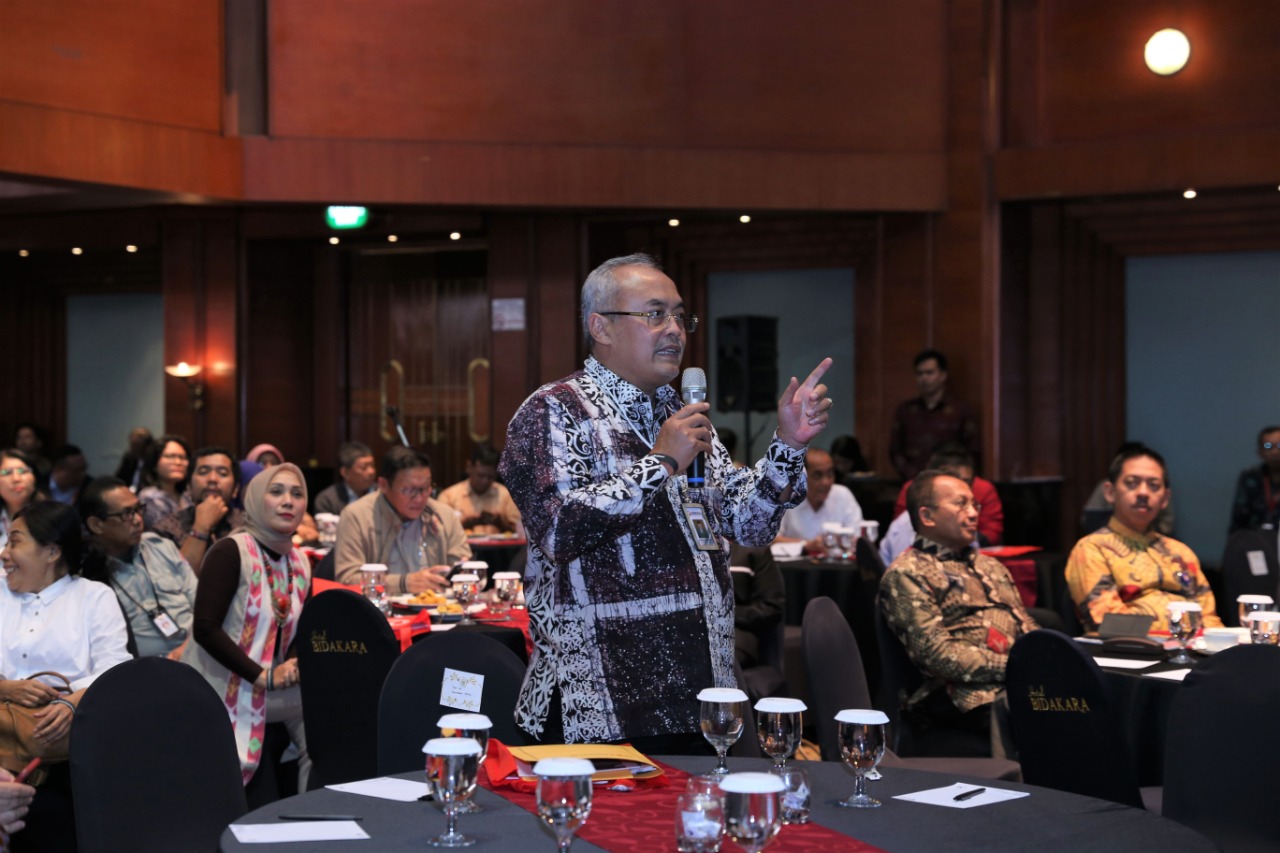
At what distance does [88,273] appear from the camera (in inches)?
564

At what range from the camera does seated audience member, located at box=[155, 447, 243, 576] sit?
621cm

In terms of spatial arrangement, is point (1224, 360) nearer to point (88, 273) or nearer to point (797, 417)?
point (797, 417)

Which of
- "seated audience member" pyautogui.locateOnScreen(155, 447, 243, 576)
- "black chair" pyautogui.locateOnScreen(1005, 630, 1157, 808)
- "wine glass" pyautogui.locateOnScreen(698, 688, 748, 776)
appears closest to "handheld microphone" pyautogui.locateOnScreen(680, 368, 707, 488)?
"wine glass" pyautogui.locateOnScreen(698, 688, 748, 776)

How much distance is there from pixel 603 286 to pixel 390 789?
99cm

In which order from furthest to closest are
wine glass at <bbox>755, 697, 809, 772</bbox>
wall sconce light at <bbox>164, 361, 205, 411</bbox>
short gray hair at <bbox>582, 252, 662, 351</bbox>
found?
wall sconce light at <bbox>164, 361, 205, 411</bbox> < short gray hair at <bbox>582, 252, 662, 351</bbox> < wine glass at <bbox>755, 697, 809, 772</bbox>

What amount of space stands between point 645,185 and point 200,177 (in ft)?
10.1

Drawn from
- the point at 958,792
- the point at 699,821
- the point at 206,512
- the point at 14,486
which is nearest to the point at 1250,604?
the point at 958,792

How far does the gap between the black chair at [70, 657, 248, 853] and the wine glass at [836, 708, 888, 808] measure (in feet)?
4.38

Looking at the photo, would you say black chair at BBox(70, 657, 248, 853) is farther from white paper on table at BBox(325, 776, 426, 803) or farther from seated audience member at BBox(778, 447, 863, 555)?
seated audience member at BBox(778, 447, 863, 555)

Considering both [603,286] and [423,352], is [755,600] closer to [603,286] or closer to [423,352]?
[603,286]

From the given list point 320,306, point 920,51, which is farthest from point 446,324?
point 920,51

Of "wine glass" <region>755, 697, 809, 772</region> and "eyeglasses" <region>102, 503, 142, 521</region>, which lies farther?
"eyeglasses" <region>102, 503, 142, 521</region>

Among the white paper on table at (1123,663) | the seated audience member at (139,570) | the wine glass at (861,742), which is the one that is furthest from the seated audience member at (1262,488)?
the wine glass at (861,742)

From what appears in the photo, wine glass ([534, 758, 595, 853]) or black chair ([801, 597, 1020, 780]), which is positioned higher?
wine glass ([534, 758, 595, 853])
